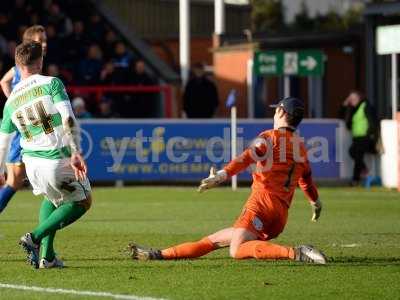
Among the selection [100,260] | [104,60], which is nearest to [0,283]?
[100,260]

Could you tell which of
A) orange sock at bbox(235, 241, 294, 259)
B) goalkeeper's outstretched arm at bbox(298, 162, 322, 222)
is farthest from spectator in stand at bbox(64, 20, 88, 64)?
orange sock at bbox(235, 241, 294, 259)

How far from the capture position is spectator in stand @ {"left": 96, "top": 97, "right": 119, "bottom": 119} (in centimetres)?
2727

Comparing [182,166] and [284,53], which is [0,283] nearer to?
[182,166]

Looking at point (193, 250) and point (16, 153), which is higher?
point (16, 153)

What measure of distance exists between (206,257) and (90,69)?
16.9 meters

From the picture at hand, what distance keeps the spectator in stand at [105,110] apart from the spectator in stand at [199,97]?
1.74 m

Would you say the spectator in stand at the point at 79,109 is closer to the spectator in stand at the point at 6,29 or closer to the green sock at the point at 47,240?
the spectator in stand at the point at 6,29

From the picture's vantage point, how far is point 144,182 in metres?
26.0

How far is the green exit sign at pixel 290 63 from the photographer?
28422mm

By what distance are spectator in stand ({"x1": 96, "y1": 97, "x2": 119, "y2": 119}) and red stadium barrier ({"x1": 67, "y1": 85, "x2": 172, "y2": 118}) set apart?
0.32 meters

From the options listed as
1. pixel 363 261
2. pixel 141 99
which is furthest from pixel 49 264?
pixel 141 99

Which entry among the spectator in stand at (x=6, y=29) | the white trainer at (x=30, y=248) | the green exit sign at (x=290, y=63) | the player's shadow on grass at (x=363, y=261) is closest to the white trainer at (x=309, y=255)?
the player's shadow on grass at (x=363, y=261)

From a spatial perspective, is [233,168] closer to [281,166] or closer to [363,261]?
[281,166]

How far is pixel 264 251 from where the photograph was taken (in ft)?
38.0
